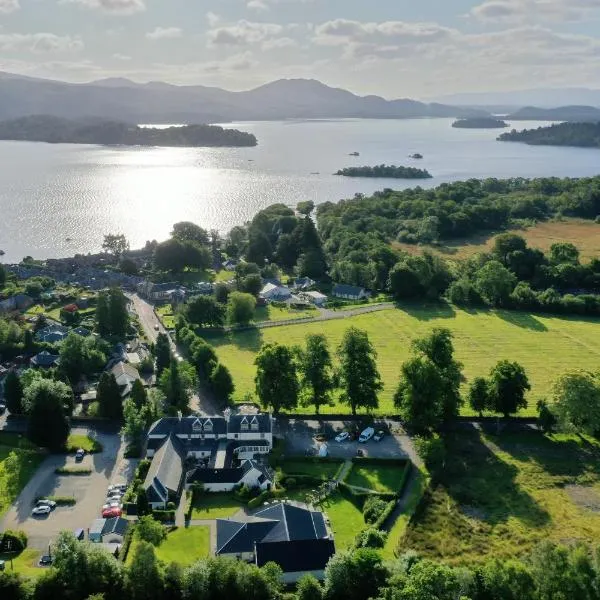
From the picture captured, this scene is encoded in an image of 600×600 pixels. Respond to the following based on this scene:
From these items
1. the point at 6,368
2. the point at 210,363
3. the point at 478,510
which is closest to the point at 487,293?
the point at 210,363

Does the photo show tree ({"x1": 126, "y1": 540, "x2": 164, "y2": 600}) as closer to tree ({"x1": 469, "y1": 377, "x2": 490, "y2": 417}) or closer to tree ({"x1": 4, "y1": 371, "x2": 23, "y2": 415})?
tree ({"x1": 4, "y1": 371, "x2": 23, "y2": 415})

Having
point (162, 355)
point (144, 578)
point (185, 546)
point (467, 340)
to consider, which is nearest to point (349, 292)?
point (467, 340)

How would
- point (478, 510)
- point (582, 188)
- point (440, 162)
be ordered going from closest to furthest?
point (478, 510) < point (582, 188) < point (440, 162)

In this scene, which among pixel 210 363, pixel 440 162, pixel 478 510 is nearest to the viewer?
pixel 478 510

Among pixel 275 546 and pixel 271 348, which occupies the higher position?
pixel 271 348

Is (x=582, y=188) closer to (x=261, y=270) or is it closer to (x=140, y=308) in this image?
(x=261, y=270)

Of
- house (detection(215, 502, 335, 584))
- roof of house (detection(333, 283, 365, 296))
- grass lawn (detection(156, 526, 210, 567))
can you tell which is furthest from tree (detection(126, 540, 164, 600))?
roof of house (detection(333, 283, 365, 296))
